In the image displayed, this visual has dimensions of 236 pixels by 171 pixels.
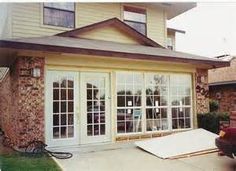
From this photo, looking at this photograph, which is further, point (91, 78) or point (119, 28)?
point (119, 28)

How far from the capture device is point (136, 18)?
1016 cm

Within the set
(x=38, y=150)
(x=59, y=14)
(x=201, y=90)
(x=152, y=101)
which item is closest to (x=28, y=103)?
(x=38, y=150)

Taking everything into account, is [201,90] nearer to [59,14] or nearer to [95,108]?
[95,108]

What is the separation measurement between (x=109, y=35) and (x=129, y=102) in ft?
7.97

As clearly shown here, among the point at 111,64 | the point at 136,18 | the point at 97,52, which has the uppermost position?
the point at 136,18

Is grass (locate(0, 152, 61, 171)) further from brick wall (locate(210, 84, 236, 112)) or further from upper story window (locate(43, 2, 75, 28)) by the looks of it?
brick wall (locate(210, 84, 236, 112))

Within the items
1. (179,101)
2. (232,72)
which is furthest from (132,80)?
(232,72)

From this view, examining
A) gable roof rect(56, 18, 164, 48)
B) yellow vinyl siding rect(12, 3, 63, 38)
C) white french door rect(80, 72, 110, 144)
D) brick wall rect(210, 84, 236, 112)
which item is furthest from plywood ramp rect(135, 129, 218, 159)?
brick wall rect(210, 84, 236, 112)

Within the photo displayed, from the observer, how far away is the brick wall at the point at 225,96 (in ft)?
41.8

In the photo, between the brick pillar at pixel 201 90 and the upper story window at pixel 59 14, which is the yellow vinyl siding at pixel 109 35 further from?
the brick pillar at pixel 201 90

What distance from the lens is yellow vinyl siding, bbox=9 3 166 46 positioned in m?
7.96

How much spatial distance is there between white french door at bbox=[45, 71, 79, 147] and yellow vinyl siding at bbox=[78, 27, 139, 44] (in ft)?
6.64

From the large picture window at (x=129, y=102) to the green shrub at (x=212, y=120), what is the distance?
2.03m

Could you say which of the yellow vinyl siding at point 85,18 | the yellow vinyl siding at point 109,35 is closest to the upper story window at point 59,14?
the yellow vinyl siding at point 85,18
